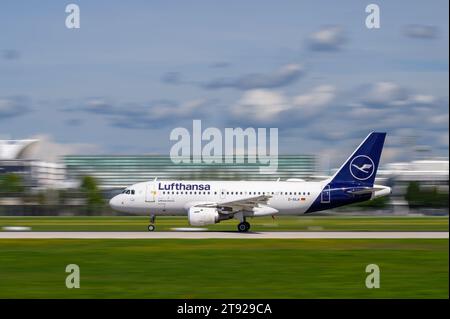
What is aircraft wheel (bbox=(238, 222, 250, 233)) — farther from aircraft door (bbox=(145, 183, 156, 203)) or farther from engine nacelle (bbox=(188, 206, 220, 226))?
aircraft door (bbox=(145, 183, 156, 203))

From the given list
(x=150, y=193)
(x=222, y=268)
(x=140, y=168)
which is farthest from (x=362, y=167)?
(x=140, y=168)

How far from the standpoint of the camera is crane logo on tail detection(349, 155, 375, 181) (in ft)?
172

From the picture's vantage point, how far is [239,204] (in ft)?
157

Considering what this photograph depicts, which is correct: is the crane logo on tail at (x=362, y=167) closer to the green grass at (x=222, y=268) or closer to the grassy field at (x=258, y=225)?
the grassy field at (x=258, y=225)

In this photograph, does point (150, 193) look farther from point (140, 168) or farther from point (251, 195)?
point (140, 168)

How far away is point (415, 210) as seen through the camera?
375 ft

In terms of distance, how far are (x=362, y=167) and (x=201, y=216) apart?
12670 millimetres

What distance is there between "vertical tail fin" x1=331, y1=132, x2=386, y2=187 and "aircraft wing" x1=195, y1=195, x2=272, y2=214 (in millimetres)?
6533

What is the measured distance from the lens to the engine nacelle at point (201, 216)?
46938 mm

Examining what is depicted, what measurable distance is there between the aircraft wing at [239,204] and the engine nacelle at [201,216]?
0.85 metres

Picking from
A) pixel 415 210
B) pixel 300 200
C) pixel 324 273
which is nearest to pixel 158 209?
pixel 300 200
